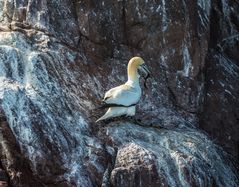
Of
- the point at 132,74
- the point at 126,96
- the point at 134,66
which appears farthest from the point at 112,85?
the point at 126,96

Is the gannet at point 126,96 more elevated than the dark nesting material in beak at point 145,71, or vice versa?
the dark nesting material in beak at point 145,71

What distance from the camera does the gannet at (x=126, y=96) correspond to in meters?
16.8

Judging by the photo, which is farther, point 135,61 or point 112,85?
point 112,85

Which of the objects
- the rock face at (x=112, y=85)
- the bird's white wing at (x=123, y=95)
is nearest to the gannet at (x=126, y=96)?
the bird's white wing at (x=123, y=95)

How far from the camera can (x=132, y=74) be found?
1783 centimetres

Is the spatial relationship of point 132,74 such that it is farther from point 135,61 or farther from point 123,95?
point 123,95

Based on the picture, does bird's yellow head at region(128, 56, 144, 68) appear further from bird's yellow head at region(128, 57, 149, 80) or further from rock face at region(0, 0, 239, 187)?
rock face at region(0, 0, 239, 187)

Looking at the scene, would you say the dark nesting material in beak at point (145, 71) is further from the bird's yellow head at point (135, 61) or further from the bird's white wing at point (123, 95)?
the bird's white wing at point (123, 95)

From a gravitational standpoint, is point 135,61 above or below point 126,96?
above

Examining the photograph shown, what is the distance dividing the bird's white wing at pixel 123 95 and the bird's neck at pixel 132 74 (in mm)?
367

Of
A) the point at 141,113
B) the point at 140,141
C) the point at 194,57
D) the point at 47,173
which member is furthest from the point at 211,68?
the point at 47,173

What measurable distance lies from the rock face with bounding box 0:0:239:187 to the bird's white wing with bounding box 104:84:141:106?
445 mm

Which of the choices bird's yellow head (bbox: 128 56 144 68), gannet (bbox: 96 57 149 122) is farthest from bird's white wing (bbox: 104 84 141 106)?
bird's yellow head (bbox: 128 56 144 68)

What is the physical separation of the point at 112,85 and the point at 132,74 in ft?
2.00
